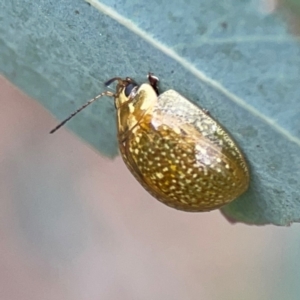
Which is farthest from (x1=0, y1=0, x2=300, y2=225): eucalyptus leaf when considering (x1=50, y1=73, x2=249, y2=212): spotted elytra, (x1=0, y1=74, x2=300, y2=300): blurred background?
(x1=0, y1=74, x2=300, y2=300): blurred background

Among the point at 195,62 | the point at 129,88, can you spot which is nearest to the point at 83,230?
the point at 129,88

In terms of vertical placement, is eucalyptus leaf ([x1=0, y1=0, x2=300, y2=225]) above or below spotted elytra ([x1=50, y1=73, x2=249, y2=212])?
above

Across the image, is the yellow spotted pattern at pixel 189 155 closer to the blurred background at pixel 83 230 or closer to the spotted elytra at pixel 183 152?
the spotted elytra at pixel 183 152

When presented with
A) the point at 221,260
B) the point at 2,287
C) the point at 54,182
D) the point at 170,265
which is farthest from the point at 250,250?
the point at 2,287

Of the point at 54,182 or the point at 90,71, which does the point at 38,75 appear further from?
the point at 54,182

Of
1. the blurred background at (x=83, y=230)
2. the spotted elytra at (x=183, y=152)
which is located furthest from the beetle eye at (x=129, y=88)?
the blurred background at (x=83, y=230)

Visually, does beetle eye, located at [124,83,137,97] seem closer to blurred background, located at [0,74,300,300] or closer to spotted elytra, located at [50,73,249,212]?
spotted elytra, located at [50,73,249,212]

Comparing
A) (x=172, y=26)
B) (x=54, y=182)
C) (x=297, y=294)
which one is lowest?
(x=297, y=294)
